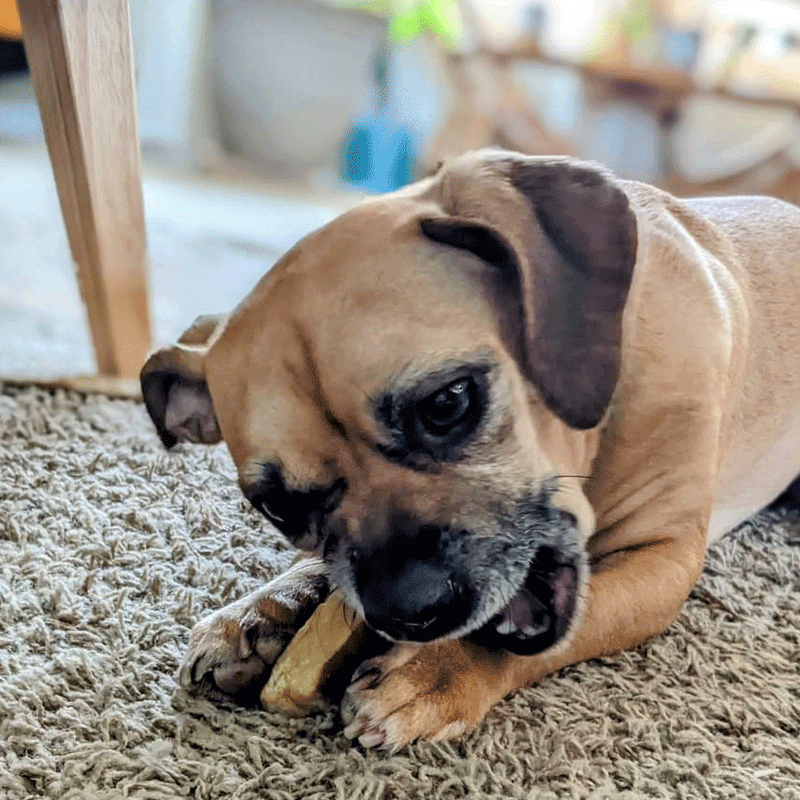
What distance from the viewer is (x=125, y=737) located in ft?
4.15

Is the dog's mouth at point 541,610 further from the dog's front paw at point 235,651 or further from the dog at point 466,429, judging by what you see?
the dog's front paw at point 235,651

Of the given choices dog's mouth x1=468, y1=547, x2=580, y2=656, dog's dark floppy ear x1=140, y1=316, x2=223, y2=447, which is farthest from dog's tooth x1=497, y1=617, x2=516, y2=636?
dog's dark floppy ear x1=140, y1=316, x2=223, y2=447

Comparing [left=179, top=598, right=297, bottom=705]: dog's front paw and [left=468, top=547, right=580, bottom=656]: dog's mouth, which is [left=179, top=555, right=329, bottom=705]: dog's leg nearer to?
[left=179, top=598, right=297, bottom=705]: dog's front paw

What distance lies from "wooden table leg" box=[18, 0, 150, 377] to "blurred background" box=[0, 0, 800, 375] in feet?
2.65

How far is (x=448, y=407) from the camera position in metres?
1.23

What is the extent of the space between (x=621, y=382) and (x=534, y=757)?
54 cm

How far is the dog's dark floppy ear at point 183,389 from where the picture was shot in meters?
1.49

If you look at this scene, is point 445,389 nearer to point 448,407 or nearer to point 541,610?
point 448,407

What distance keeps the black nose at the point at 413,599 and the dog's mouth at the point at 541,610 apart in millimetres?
141

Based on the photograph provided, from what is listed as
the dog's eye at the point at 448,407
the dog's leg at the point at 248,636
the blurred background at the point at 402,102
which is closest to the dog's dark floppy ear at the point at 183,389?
the dog's leg at the point at 248,636

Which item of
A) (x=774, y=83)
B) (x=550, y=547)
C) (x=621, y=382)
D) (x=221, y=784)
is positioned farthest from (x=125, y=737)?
(x=774, y=83)

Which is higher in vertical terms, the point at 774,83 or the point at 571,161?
the point at 571,161

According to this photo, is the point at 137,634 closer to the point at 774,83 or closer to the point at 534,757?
the point at 534,757

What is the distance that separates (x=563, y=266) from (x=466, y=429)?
256 millimetres
